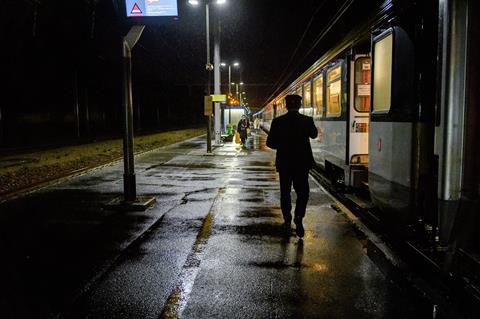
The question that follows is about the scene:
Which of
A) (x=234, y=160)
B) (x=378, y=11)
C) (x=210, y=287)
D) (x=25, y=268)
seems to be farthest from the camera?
(x=234, y=160)

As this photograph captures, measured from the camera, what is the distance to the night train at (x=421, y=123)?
13.6 ft

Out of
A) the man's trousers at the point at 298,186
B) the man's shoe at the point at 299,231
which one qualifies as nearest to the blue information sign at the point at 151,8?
the man's trousers at the point at 298,186

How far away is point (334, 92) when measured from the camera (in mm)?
10227

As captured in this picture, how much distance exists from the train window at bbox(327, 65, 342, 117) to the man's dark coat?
3.32m

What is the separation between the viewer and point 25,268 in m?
5.20

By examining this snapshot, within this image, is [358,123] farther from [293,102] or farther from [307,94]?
[307,94]

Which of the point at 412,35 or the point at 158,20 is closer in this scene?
the point at 412,35

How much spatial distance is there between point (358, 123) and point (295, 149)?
119 inches

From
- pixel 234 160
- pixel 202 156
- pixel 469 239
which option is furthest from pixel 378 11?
pixel 202 156

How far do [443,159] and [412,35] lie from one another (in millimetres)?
1917

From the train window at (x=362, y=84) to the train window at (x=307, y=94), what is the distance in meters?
4.54

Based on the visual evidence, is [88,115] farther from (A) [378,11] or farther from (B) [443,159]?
(B) [443,159]

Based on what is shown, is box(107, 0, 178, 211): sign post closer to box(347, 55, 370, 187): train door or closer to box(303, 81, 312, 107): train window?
box(347, 55, 370, 187): train door

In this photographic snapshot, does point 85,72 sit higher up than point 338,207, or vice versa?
point 85,72
